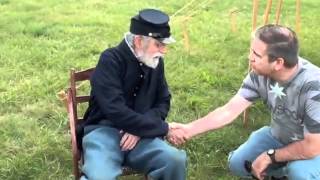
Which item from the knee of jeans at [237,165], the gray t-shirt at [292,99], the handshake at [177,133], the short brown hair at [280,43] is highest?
the short brown hair at [280,43]

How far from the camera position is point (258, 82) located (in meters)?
4.16

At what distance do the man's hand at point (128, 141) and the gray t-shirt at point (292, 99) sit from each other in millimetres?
845

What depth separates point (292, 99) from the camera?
392 cm

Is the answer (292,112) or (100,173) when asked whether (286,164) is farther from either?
(100,173)

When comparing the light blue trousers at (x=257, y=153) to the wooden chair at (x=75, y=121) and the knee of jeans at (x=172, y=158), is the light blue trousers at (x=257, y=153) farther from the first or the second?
the wooden chair at (x=75, y=121)

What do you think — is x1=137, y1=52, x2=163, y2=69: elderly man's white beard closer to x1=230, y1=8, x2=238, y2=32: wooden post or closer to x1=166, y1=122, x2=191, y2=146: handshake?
x1=166, y1=122, x2=191, y2=146: handshake

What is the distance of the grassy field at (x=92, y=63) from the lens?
5.07 m

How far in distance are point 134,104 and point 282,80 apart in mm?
1013

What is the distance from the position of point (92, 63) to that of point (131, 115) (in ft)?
10.00

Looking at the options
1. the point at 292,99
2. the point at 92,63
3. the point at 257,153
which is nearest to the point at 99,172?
the point at 257,153

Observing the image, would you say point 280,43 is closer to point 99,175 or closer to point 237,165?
point 237,165

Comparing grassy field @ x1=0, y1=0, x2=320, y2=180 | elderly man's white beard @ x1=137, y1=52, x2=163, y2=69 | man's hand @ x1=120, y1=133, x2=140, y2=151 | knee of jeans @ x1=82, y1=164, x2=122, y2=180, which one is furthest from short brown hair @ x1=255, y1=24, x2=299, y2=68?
grassy field @ x1=0, y1=0, x2=320, y2=180

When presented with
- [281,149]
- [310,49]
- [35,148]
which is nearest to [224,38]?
[310,49]

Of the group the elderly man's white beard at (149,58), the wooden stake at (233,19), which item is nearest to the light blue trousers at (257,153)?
the elderly man's white beard at (149,58)
